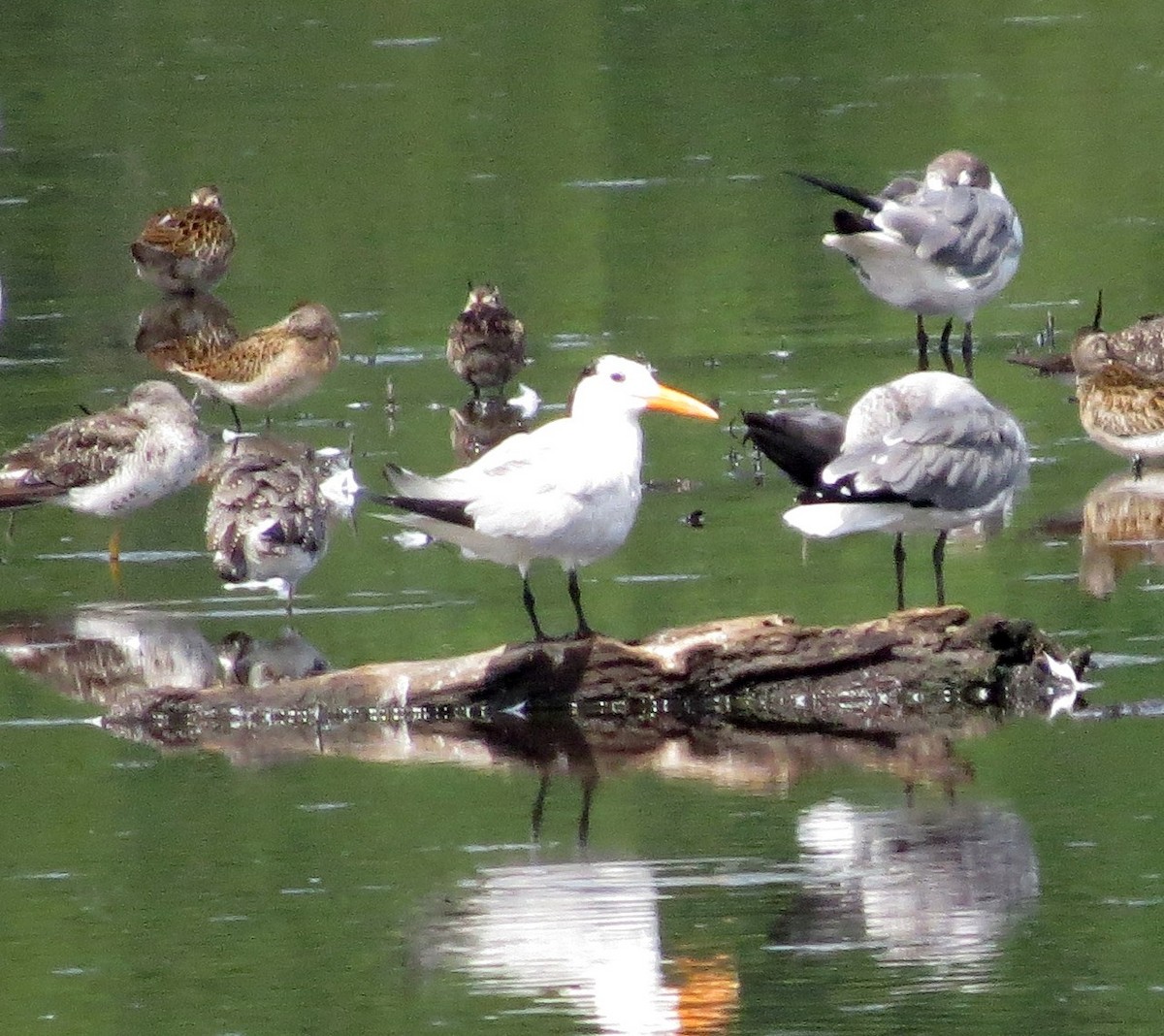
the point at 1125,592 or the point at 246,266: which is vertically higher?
the point at 246,266

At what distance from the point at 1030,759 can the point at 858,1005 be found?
2.11 metres

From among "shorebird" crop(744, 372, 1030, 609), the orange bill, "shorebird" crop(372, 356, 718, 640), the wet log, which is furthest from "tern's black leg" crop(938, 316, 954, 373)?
the wet log

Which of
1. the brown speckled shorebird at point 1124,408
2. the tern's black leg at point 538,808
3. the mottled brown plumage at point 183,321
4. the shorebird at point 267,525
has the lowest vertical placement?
the tern's black leg at point 538,808

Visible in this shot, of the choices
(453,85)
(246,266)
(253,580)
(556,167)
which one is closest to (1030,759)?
(253,580)

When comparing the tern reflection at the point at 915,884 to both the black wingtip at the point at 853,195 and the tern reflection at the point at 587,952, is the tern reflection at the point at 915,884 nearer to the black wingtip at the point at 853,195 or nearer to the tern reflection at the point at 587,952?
the tern reflection at the point at 587,952

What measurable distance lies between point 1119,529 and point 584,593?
2142mm

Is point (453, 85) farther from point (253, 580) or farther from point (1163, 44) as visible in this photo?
point (253, 580)

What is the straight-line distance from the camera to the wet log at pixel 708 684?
8.96m

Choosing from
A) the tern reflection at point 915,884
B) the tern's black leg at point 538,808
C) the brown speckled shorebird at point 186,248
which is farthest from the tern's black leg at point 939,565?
the brown speckled shorebird at point 186,248

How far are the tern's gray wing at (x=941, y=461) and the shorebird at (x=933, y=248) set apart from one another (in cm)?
468

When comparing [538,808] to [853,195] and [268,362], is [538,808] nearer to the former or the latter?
[268,362]

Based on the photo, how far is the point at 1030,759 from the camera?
8.38 metres

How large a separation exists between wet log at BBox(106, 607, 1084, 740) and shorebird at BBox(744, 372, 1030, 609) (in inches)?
20.9

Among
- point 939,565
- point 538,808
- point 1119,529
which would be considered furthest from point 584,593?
point 538,808
